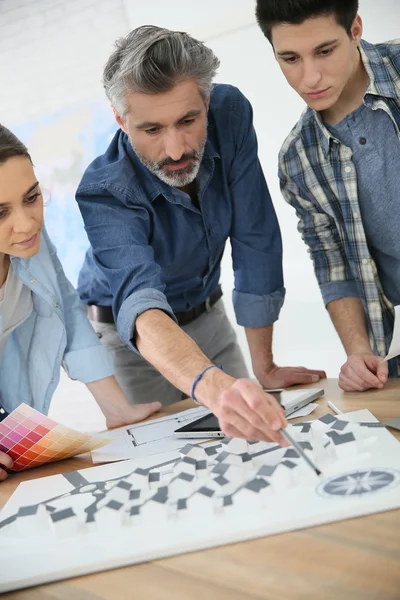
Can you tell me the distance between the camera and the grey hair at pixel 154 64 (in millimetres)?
1557

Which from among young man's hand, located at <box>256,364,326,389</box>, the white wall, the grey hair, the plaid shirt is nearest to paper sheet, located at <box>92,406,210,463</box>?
young man's hand, located at <box>256,364,326,389</box>

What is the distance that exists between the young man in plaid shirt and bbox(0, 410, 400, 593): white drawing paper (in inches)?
17.9

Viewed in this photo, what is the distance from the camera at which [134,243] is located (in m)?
1.67

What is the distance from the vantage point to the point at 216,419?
1410 millimetres

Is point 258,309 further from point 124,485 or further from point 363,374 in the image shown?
point 124,485

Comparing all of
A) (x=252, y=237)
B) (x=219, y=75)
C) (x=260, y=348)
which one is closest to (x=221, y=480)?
(x=260, y=348)

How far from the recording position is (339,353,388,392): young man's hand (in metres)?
1.49

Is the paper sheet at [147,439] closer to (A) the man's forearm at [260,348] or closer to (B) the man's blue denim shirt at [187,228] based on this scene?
(B) the man's blue denim shirt at [187,228]

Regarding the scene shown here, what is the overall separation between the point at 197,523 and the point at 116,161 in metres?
1.04

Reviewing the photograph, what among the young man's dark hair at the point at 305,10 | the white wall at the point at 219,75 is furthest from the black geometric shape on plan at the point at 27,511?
the white wall at the point at 219,75

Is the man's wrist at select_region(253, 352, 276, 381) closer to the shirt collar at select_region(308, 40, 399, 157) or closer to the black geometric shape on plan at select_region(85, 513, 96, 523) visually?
the shirt collar at select_region(308, 40, 399, 157)

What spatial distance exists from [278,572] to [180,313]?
129 centimetres

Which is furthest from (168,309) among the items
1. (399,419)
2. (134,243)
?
(399,419)

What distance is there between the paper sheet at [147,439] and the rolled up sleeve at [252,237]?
43 cm
